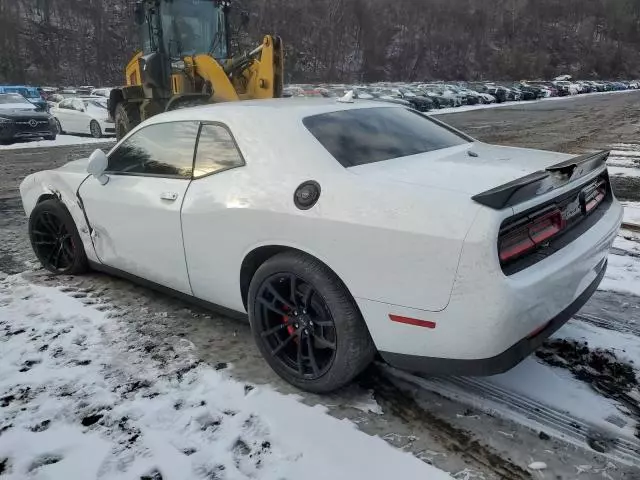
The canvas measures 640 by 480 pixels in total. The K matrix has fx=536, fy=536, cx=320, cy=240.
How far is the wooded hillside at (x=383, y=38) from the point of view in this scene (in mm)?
52969

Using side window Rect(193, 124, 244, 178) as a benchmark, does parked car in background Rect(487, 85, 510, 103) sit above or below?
below

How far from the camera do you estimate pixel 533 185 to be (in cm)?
230

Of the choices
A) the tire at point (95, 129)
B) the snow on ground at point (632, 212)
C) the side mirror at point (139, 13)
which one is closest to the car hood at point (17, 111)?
the tire at point (95, 129)

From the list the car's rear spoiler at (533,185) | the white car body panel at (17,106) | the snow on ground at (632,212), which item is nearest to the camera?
the car's rear spoiler at (533,185)

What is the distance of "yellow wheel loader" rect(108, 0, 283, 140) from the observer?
9852 mm

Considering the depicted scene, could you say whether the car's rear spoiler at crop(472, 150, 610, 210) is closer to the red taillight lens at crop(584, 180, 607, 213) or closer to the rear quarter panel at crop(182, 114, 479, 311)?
the rear quarter panel at crop(182, 114, 479, 311)

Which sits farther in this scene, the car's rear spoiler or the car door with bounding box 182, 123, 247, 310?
the car door with bounding box 182, 123, 247, 310

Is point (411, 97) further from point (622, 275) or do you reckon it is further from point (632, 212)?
point (622, 275)

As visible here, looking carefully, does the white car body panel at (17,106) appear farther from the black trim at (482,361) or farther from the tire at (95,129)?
the black trim at (482,361)

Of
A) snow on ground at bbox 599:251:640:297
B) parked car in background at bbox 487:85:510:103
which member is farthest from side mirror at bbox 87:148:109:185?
parked car in background at bbox 487:85:510:103

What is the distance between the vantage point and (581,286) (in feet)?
8.51

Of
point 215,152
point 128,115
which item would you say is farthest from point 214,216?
point 128,115

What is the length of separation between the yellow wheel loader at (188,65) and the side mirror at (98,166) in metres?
6.00

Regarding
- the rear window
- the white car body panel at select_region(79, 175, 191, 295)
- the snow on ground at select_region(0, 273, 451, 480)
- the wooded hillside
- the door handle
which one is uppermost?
the wooded hillside
